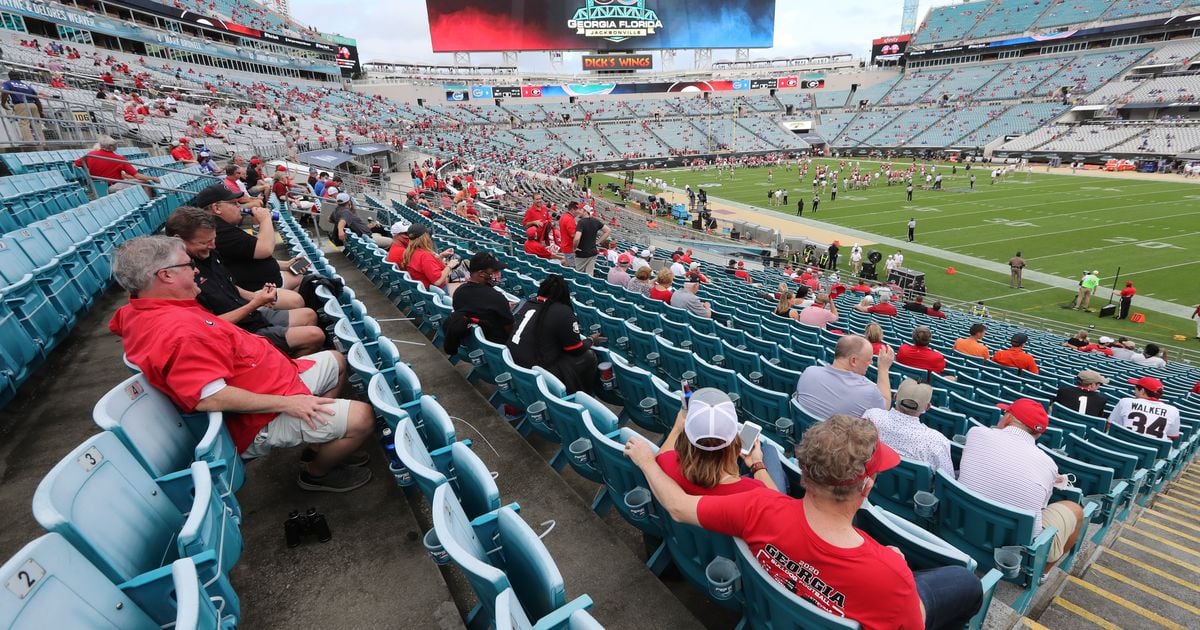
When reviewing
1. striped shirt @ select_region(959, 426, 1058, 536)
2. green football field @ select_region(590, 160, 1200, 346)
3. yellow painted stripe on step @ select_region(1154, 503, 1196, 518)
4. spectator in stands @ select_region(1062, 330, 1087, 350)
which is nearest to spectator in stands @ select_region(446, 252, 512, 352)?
striped shirt @ select_region(959, 426, 1058, 536)

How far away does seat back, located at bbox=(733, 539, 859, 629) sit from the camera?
1992mm

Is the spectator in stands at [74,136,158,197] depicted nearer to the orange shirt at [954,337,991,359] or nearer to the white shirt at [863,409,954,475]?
the white shirt at [863,409,954,475]

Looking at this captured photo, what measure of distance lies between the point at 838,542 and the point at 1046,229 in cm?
3346

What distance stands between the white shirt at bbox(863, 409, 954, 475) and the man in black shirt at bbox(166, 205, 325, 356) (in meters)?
4.49

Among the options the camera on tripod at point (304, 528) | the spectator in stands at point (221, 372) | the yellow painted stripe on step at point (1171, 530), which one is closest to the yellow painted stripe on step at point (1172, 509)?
the yellow painted stripe on step at point (1171, 530)

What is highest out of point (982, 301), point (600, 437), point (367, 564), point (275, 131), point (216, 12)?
point (216, 12)

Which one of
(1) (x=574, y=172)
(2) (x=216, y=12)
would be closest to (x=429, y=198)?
(1) (x=574, y=172)

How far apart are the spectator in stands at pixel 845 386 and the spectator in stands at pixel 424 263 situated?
4361 millimetres

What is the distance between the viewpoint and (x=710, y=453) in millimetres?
2438

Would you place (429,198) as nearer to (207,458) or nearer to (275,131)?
(275,131)

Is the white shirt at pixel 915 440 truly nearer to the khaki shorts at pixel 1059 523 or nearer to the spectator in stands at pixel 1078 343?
the khaki shorts at pixel 1059 523

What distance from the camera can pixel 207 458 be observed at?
2631 millimetres

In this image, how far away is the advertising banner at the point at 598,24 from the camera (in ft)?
216

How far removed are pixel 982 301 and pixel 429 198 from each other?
63.6ft
